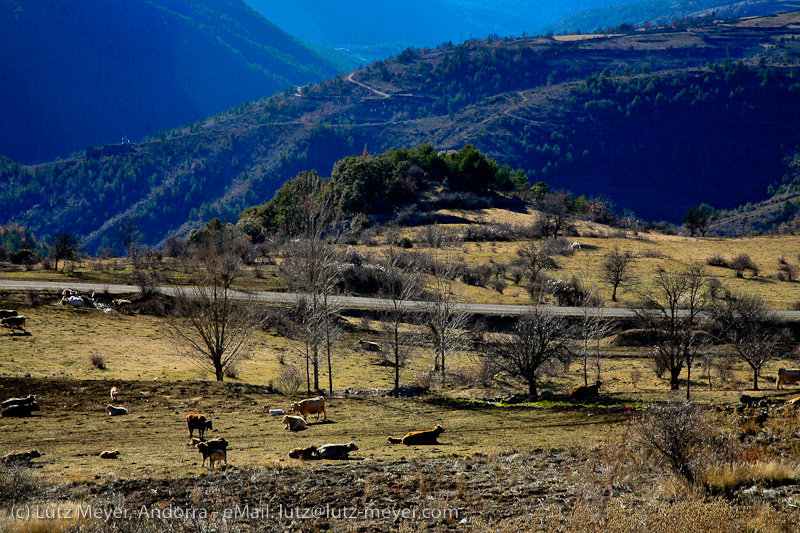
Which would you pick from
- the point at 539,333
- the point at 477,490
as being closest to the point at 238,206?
the point at 539,333

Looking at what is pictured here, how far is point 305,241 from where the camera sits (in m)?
26.8

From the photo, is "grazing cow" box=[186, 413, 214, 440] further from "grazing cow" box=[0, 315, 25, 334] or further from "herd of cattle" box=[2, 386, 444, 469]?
"grazing cow" box=[0, 315, 25, 334]

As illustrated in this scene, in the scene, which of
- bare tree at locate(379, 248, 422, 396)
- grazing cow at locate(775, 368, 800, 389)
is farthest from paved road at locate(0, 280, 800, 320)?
grazing cow at locate(775, 368, 800, 389)

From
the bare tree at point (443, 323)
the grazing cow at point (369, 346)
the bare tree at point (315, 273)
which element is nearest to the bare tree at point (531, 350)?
the bare tree at point (443, 323)

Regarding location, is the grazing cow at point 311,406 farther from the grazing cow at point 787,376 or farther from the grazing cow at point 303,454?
the grazing cow at point 787,376

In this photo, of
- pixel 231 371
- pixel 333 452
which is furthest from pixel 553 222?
pixel 333 452

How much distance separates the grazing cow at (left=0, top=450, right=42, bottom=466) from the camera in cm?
1201

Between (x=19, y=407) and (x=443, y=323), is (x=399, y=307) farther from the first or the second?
(x=19, y=407)

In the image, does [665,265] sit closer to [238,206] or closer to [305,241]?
[305,241]

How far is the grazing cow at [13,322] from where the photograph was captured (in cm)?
2903

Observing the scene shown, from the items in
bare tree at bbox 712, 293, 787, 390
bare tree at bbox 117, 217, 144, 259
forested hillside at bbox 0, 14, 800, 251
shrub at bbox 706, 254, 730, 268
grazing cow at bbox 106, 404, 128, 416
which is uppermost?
forested hillside at bbox 0, 14, 800, 251

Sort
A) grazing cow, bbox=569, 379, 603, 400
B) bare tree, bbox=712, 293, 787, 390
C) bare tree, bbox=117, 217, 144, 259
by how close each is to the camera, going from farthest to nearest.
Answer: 1. bare tree, bbox=117, 217, 144, 259
2. bare tree, bbox=712, 293, 787, 390
3. grazing cow, bbox=569, 379, 603, 400

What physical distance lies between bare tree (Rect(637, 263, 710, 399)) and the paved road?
3.30 m

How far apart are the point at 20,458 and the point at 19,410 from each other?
5.41 metres
